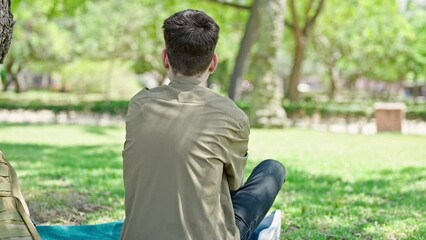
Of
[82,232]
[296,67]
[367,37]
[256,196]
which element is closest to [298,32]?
[296,67]

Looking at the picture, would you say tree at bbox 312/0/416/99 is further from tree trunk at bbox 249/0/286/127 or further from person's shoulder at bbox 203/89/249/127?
person's shoulder at bbox 203/89/249/127

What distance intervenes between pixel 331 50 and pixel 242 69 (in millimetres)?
16196

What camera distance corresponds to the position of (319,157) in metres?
9.91

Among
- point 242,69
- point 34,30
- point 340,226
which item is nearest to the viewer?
point 340,226

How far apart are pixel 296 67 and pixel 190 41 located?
1922 cm

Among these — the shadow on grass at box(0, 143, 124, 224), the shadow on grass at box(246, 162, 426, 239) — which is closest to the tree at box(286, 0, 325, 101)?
the shadow on grass at box(0, 143, 124, 224)

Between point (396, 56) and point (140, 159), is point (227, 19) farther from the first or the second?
point (140, 159)

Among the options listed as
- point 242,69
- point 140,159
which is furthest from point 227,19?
point 140,159

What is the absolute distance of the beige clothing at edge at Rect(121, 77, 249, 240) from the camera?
2510 millimetres

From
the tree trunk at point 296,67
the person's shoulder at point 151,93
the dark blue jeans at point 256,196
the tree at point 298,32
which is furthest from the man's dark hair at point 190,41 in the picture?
the tree trunk at point 296,67

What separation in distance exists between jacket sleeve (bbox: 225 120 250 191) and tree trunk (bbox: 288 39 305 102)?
18533 mm

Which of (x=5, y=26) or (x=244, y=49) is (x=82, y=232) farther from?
(x=244, y=49)

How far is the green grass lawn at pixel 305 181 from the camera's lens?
498 centimetres

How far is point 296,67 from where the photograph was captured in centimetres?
2155
